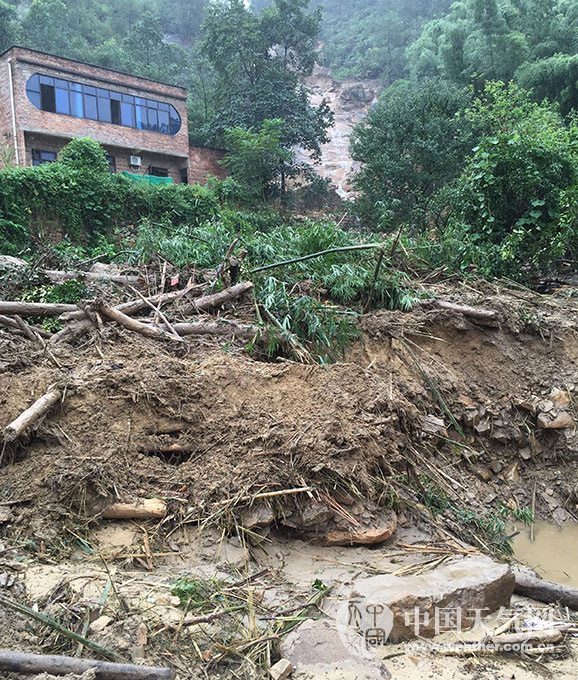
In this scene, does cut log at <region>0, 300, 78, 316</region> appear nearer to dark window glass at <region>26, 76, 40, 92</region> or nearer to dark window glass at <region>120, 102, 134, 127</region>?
dark window glass at <region>26, 76, 40, 92</region>

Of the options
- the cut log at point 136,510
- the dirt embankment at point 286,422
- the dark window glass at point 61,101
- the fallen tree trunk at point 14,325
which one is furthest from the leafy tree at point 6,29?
the cut log at point 136,510

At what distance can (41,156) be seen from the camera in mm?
18484

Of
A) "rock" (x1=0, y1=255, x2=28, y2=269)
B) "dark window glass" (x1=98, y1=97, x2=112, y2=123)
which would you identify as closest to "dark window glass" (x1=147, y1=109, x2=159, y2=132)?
"dark window glass" (x1=98, y1=97, x2=112, y2=123)

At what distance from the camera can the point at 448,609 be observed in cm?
240

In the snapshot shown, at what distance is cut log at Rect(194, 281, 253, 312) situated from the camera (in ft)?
17.0

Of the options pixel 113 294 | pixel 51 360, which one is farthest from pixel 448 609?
pixel 113 294

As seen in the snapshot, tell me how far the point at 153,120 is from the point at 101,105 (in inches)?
82.7

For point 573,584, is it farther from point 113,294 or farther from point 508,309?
point 113,294

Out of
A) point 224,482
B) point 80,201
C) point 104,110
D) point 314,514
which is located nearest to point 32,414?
point 224,482

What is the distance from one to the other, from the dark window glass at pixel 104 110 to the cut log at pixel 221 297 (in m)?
17.5

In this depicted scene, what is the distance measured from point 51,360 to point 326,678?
2880 mm

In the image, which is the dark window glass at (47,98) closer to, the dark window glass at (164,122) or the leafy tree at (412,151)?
the dark window glass at (164,122)

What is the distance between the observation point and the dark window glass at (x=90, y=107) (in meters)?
19.2

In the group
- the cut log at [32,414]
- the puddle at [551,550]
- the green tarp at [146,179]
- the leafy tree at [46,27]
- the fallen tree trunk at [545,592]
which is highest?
the leafy tree at [46,27]
